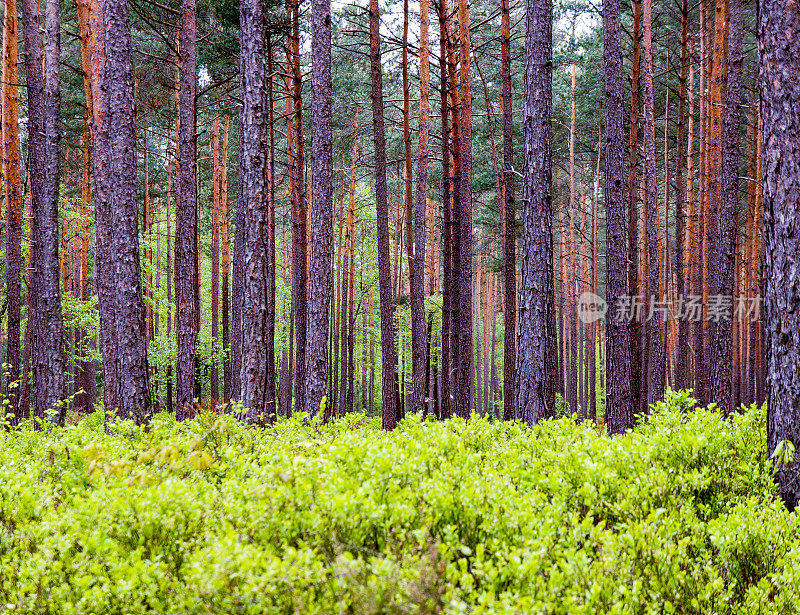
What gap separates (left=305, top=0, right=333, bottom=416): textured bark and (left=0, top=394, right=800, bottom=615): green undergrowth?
5.52 meters

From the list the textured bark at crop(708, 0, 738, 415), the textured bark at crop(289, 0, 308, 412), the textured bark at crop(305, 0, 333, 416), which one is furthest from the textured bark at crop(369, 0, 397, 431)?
the textured bark at crop(708, 0, 738, 415)

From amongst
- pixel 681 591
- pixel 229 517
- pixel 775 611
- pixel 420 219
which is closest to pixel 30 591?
pixel 229 517

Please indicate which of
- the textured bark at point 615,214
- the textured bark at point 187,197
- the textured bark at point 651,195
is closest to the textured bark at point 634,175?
the textured bark at point 651,195

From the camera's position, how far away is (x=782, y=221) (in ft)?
14.0

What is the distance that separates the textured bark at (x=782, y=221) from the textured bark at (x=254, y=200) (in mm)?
5748

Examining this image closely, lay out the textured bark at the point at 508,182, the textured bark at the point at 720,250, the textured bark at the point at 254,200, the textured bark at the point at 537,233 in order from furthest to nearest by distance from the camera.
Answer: the textured bark at the point at 508,182 → the textured bark at the point at 720,250 → the textured bark at the point at 537,233 → the textured bark at the point at 254,200

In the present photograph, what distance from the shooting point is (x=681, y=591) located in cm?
303

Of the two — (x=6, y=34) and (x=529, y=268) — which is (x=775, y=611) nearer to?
(x=529, y=268)

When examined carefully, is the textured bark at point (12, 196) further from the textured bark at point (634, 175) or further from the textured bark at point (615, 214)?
the textured bark at point (634, 175)

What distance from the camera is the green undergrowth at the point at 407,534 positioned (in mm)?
2420

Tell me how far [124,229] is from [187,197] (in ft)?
18.8

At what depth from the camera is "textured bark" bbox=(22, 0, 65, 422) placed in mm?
12008

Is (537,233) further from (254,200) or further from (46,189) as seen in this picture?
(46,189)

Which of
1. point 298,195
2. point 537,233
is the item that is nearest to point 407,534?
point 537,233
